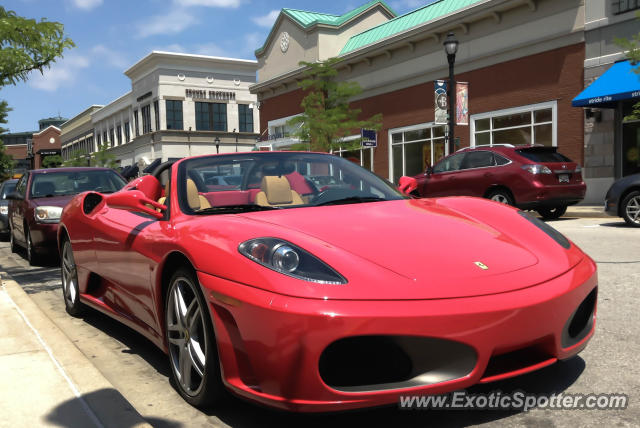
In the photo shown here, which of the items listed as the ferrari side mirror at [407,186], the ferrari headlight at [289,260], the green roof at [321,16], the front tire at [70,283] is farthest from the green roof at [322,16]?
the ferrari headlight at [289,260]

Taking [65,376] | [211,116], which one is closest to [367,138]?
[65,376]

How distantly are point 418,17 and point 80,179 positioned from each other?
21.1 meters

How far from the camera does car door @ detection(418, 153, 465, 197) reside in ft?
46.6

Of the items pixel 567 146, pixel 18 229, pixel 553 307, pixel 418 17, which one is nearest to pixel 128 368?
pixel 553 307

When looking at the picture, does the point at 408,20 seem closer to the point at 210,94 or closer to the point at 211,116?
the point at 210,94

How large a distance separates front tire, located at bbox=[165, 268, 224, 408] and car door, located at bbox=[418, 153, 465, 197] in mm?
11589

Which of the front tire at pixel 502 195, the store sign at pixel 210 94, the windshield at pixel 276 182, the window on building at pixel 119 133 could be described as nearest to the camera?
the windshield at pixel 276 182

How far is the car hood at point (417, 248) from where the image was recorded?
2449mm

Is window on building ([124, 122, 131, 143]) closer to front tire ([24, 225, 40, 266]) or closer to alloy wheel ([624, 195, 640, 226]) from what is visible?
front tire ([24, 225, 40, 266])

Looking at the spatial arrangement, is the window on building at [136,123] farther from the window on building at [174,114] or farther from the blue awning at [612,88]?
the blue awning at [612,88]

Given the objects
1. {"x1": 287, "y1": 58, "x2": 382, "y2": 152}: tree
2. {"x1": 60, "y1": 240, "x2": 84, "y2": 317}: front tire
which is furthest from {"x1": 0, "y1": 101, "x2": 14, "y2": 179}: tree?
{"x1": 60, "y1": 240, "x2": 84, "y2": 317}: front tire

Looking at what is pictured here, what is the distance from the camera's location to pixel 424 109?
24.8 meters

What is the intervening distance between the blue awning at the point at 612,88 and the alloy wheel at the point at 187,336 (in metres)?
16.1

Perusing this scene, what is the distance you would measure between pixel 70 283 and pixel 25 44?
154 inches
